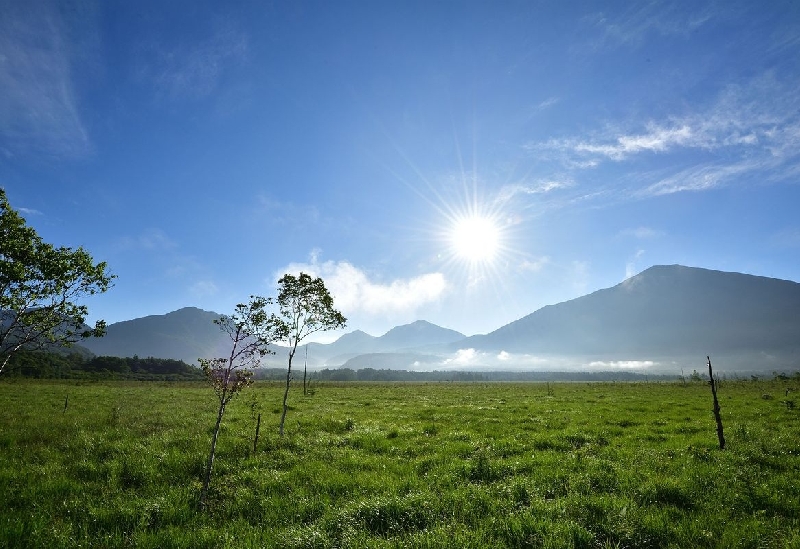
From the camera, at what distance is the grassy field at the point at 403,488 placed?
29.6 ft

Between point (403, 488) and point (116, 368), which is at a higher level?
point (403, 488)

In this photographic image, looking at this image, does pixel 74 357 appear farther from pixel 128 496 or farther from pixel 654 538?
pixel 654 538

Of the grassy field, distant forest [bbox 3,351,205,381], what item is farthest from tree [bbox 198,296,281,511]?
distant forest [bbox 3,351,205,381]

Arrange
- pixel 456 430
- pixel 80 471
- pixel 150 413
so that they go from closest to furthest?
1. pixel 80 471
2. pixel 456 430
3. pixel 150 413

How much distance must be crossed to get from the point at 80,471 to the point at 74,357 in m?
199

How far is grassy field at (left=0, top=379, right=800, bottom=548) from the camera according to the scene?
903 centimetres

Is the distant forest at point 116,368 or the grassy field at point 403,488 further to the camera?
the distant forest at point 116,368

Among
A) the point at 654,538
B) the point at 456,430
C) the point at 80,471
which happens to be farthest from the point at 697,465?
the point at 80,471

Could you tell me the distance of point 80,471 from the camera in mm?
14352

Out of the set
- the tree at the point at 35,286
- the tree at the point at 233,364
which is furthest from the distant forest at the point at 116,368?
the tree at the point at 233,364

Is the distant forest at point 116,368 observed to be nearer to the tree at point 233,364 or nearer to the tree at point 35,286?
the tree at point 35,286

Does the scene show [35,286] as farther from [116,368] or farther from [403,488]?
[116,368]

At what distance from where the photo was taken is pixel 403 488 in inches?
484

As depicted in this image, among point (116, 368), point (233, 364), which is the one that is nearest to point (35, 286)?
point (233, 364)
